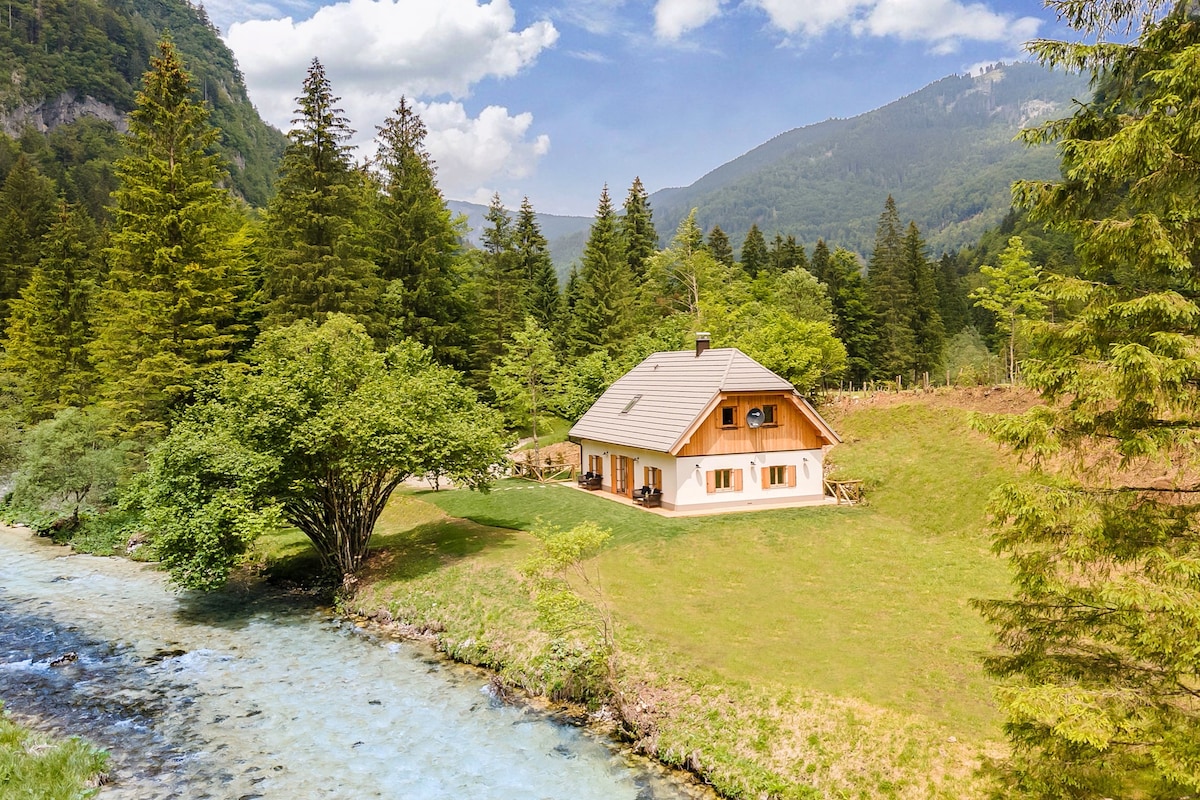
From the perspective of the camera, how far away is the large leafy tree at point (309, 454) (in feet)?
72.6

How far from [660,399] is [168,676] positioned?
2222 centimetres

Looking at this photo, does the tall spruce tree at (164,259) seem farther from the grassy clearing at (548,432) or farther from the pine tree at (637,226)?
the pine tree at (637,226)

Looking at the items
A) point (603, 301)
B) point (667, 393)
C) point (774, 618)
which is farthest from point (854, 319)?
point (774, 618)

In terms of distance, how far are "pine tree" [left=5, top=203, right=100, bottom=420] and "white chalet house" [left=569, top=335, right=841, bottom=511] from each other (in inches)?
1450

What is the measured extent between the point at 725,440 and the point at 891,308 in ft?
153

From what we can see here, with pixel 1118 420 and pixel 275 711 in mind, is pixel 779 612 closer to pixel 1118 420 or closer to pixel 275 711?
pixel 1118 420

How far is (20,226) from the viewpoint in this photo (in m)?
58.7

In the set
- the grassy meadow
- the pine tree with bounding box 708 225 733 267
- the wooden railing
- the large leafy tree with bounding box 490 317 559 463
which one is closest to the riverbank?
the grassy meadow

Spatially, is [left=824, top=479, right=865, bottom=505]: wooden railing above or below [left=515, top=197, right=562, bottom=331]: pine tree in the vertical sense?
below

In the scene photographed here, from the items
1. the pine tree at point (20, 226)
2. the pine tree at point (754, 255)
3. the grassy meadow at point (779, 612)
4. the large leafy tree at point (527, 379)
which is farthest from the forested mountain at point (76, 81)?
the grassy meadow at point (779, 612)

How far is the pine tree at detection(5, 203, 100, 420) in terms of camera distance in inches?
1778

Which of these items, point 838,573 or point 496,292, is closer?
point 838,573

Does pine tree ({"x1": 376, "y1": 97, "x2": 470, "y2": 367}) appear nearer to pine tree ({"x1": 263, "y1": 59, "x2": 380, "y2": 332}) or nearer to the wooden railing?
pine tree ({"x1": 263, "y1": 59, "x2": 380, "y2": 332})

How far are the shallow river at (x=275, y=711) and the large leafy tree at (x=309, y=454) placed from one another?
283cm
